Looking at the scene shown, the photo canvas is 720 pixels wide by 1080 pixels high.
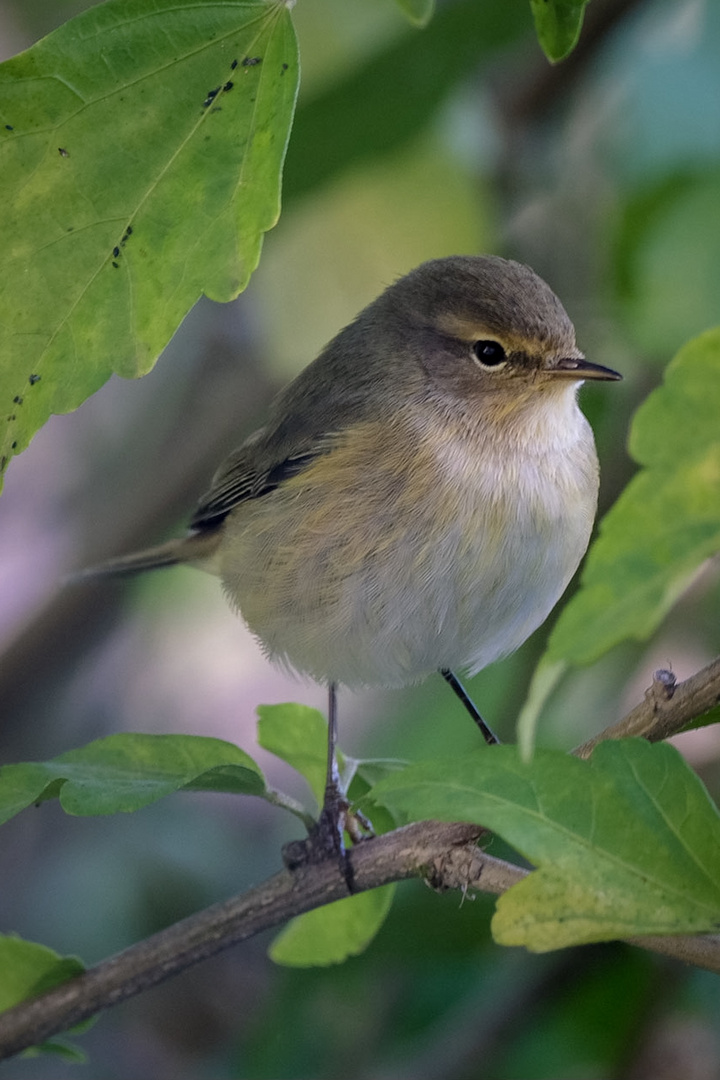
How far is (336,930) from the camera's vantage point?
2160 mm

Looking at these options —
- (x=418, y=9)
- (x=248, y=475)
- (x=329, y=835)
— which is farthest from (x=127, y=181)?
(x=248, y=475)

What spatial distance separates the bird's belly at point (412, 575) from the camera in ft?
8.34

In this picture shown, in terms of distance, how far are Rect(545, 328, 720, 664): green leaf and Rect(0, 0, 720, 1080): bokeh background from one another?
1806 mm

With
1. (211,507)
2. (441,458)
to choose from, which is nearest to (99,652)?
(211,507)

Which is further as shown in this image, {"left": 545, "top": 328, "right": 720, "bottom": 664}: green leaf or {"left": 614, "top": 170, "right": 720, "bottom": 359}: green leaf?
{"left": 614, "top": 170, "right": 720, "bottom": 359}: green leaf

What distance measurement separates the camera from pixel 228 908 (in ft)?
6.43

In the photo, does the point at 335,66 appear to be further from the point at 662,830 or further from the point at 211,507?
the point at 662,830

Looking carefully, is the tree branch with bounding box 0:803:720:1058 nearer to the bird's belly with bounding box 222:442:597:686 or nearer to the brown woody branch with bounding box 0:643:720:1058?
the brown woody branch with bounding box 0:643:720:1058

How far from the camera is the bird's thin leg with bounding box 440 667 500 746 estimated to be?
3.07m

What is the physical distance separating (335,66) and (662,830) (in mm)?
2390

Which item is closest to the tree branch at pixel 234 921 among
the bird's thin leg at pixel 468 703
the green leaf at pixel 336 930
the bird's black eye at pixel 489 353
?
the green leaf at pixel 336 930

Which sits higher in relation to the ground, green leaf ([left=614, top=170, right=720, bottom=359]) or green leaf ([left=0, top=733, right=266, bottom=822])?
green leaf ([left=614, top=170, right=720, bottom=359])

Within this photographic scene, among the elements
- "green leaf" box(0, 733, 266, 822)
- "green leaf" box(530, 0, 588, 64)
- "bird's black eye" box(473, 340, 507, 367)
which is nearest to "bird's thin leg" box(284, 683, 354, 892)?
"green leaf" box(0, 733, 266, 822)

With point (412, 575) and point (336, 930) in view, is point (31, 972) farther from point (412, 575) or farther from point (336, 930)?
point (412, 575)
